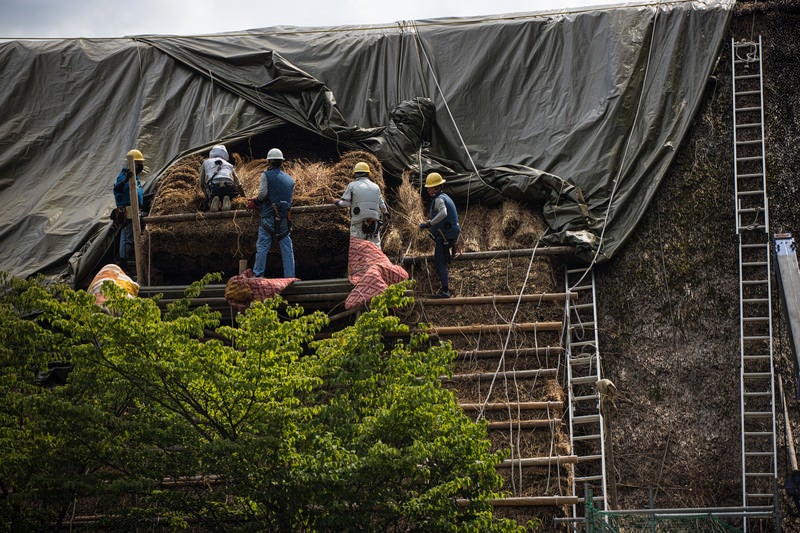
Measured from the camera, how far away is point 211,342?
35.9ft

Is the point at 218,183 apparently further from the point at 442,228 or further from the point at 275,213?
the point at 442,228

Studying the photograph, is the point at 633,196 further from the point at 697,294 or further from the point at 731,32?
the point at 731,32

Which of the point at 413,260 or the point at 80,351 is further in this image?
the point at 413,260

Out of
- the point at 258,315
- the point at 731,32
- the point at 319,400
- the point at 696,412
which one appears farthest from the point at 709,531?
the point at 731,32

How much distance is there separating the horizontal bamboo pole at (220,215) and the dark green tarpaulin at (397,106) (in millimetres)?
1469

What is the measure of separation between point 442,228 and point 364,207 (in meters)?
1.17

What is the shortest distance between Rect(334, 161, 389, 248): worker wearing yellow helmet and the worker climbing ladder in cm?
501

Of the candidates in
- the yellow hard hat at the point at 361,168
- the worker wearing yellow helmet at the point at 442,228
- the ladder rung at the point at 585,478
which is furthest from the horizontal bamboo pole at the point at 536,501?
the yellow hard hat at the point at 361,168

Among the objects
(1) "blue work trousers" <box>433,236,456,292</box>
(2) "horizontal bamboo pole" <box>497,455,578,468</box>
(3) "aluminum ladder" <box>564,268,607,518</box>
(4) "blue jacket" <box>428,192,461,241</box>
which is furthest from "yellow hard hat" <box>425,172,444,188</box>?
(2) "horizontal bamboo pole" <box>497,455,578,468</box>

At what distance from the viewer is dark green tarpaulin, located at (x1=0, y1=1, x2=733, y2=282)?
16875 millimetres

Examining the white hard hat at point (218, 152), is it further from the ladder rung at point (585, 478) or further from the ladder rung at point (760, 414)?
the ladder rung at point (760, 414)

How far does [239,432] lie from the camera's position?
10758 mm

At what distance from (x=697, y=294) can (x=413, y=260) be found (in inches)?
156

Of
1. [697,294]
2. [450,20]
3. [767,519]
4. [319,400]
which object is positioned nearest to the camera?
[319,400]
